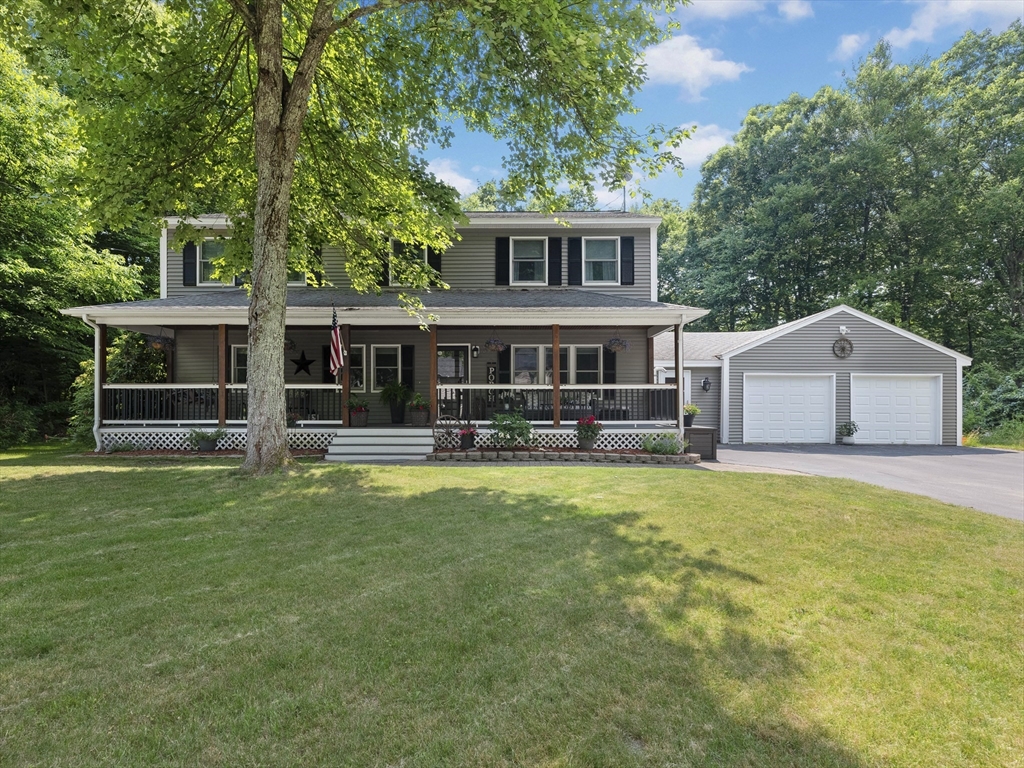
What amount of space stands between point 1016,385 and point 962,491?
15.2m

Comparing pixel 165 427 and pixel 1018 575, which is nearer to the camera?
pixel 1018 575

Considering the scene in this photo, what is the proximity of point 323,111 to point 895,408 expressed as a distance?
1834 cm

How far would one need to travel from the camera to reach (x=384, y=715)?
7.10 ft

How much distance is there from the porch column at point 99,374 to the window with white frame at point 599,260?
12.4 m

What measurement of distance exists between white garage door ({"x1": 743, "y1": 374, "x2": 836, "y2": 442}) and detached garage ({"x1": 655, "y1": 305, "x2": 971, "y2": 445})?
0.03 m

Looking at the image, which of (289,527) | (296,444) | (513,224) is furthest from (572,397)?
(289,527)

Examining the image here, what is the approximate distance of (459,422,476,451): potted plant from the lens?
11547mm

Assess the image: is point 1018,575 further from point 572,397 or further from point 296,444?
point 296,444

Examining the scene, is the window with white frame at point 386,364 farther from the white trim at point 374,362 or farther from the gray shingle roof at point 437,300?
the gray shingle roof at point 437,300

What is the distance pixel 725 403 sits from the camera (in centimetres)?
1659

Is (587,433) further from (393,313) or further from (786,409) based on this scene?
(786,409)

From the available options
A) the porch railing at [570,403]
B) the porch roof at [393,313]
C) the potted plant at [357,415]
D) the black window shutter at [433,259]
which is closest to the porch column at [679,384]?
the porch railing at [570,403]

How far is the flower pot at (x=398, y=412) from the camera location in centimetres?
1327

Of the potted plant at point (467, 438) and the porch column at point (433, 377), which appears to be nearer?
the potted plant at point (467, 438)
